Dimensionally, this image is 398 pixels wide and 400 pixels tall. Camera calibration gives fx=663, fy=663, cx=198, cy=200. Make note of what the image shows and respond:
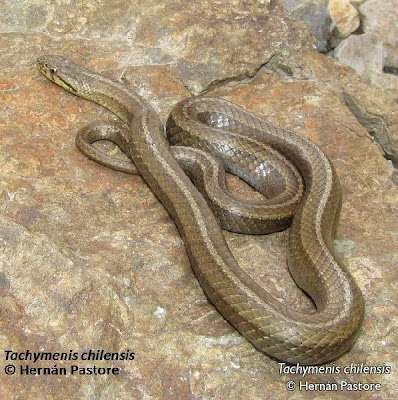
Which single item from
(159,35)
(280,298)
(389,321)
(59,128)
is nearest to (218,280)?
(280,298)

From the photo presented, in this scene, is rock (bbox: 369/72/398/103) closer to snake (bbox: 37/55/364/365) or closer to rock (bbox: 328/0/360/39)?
rock (bbox: 328/0/360/39)

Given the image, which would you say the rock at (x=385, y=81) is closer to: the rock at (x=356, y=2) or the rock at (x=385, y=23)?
the rock at (x=385, y=23)

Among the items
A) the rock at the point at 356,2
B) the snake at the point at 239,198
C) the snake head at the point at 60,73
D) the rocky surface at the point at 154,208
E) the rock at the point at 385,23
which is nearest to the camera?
the rocky surface at the point at 154,208

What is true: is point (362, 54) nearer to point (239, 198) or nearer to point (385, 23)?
point (385, 23)

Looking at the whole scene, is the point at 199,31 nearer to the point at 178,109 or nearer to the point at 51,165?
the point at 178,109

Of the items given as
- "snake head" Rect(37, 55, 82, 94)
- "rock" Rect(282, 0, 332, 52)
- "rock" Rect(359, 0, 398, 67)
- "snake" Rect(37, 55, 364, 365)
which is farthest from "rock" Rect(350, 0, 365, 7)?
"snake head" Rect(37, 55, 82, 94)

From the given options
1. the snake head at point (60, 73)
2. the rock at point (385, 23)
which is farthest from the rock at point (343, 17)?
the snake head at point (60, 73)
